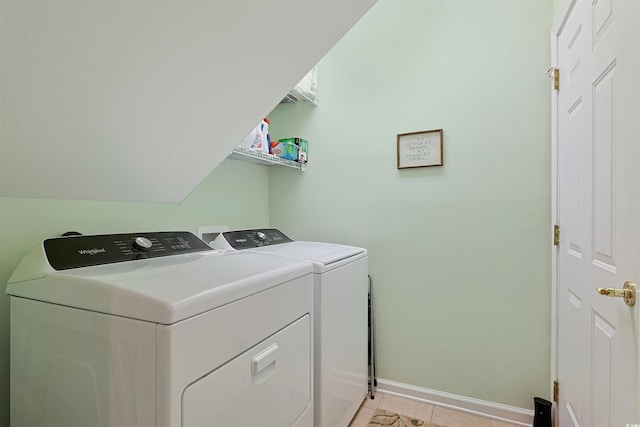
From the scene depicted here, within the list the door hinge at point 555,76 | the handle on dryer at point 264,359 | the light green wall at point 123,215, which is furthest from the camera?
the door hinge at point 555,76

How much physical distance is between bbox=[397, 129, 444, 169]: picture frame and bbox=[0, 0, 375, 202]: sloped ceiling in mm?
1011

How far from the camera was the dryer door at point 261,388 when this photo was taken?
2.57 feet

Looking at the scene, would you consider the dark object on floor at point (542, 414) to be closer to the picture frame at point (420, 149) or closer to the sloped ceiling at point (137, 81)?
the picture frame at point (420, 149)

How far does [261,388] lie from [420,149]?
1712 millimetres

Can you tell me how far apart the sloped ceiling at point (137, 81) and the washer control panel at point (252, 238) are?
43 centimetres

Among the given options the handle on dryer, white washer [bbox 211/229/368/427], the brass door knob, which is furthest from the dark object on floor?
the handle on dryer

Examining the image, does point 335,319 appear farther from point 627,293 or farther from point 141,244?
point 627,293

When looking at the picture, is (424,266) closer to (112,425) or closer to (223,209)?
(223,209)

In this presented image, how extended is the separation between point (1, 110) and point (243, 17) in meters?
0.72

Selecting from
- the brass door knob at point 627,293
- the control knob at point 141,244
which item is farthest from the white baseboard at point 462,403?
the control knob at point 141,244

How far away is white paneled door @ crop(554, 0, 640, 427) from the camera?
88cm

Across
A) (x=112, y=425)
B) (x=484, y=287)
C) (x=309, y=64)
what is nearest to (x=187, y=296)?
(x=112, y=425)

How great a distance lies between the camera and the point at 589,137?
3.97 feet

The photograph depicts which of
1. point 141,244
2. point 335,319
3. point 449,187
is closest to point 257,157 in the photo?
point 141,244
